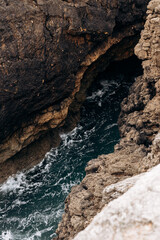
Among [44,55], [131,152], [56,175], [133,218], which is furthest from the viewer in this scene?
[56,175]

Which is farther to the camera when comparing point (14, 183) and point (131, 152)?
point (14, 183)

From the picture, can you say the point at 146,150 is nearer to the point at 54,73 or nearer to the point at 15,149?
the point at 54,73

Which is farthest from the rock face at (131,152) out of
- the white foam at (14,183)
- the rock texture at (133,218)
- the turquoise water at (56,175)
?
the white foam at (14,183)

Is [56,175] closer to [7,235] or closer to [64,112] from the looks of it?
[64,112]

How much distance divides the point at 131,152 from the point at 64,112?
28.5 feet

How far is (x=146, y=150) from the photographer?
15430 millimetres

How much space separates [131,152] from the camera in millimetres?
15695

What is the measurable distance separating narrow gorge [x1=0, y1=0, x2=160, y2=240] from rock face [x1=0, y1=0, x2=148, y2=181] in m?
0.07

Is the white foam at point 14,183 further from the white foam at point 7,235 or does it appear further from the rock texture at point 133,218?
the rock texture at point 133,218

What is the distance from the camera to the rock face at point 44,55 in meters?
18.5

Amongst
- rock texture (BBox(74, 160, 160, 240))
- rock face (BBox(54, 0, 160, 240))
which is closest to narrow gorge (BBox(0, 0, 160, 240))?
rock face (BBox(54, 0, 160, 240))

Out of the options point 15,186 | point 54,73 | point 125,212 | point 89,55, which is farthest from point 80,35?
point 125,212

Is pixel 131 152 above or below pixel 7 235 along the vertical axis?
above

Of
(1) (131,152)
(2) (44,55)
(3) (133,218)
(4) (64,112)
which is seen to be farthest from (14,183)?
(3) (133,218)
